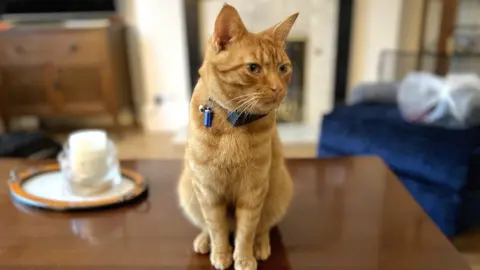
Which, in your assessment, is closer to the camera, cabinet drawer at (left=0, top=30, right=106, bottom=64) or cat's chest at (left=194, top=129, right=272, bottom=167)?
cat's chest at (left=194, top=129, right=272, bottom=167)

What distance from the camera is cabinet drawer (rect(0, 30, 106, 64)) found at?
245 cm

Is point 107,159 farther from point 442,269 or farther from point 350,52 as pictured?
point 350,52

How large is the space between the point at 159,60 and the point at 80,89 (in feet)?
1.70

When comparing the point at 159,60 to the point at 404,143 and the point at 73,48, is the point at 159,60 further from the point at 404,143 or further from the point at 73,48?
the point at 404,143

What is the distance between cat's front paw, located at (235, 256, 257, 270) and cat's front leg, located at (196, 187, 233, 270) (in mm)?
20

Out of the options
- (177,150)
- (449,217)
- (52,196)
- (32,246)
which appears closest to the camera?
(32,246)

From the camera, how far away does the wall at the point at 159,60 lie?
264 centimetres

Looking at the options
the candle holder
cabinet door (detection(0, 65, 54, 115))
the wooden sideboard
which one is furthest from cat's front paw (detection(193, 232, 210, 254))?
cabinet door (detection(0, 65, 54, 115))

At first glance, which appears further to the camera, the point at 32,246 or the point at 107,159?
the point at 107,159

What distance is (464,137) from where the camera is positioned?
1445 mm

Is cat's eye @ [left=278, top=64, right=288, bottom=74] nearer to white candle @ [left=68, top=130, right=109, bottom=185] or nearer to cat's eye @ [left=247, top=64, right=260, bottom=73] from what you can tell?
cat's eye @ [left=247, top=64, right=260, bottom=73]

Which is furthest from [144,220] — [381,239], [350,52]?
[350,52]

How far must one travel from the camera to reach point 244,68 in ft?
2.02

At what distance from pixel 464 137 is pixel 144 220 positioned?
44.0 inches
